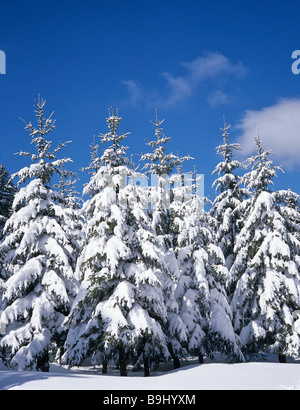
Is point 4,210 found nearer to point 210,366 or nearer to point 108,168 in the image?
point 108,168

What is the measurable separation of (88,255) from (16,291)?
4.09 meters

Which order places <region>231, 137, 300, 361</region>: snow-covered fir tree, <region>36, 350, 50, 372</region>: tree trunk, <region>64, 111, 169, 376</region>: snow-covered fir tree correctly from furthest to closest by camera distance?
<region>231, 137, 300, 361</region>: snow-covered fir tree < <region>36, 350, 50, 372</region>: tree trunk < <region>64, 111, 169, 376</region>: snow-covered fir tree

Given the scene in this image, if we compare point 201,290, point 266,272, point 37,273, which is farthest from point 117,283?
point 266,272

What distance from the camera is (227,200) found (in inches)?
1129

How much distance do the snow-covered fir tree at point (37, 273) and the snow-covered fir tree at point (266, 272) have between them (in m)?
11.6

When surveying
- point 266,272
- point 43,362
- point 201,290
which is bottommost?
point 43,362

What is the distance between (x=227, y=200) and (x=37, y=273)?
16966mm

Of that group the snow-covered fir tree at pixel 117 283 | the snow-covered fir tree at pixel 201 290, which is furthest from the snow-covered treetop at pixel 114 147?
the snow-covered fir tree at pixel 201 290

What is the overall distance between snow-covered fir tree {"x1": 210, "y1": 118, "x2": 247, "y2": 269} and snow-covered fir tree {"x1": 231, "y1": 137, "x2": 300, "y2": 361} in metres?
3.00

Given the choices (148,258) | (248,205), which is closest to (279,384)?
(148,258)

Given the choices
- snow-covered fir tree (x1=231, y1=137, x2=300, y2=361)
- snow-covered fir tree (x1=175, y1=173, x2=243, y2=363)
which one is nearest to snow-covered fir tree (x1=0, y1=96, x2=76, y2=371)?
snow-covered fir tree (x1=175, y1=173, x2=243, y2=363)

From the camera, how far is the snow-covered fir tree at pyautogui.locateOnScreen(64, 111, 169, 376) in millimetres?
15602

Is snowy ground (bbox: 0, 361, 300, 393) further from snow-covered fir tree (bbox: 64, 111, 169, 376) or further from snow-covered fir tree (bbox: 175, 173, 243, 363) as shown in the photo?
snow-covered fir tree (bbox: 175, 173, 243, 363)

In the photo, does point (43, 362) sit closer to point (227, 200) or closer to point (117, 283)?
point (117, 283)
